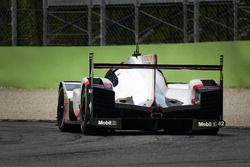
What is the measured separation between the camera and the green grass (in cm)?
2270

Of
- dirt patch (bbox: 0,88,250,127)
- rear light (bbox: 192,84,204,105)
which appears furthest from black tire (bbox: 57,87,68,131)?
dirt patch (bbox: 0,88,250,127)

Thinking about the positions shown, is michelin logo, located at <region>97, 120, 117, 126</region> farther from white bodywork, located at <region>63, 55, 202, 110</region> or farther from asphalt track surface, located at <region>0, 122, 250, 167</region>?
white bodywork, located at <region>63, 55, 202, 110</region>

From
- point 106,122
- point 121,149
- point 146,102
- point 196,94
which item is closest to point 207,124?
point 196,94

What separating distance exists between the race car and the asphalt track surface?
0.22 m

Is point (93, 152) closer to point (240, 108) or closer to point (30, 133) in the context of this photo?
point (30, 133)

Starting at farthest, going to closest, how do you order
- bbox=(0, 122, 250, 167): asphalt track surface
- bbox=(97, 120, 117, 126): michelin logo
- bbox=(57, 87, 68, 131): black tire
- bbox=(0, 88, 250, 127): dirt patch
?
bbox=(0, 88, 250, 127): dirt patch → bbox=(57, 87, 68, 131): black tire → bbox=(97, 120, 117, 126): michelin logo → bbox=(0, 122, 250, 167): asphalt track surface

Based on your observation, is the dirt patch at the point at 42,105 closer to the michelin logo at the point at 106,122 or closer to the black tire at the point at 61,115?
the black tire at the point at 61,115

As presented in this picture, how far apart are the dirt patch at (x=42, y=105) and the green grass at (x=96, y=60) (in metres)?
0.34

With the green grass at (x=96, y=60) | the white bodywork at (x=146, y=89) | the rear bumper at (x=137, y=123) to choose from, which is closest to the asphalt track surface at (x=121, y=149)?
the rear bumper at (x=137, y=123)

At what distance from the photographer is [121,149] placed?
35.0 ft

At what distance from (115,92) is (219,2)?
533 inches

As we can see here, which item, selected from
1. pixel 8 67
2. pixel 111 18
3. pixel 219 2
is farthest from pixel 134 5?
pixel 8 67

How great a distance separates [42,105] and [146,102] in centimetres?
941

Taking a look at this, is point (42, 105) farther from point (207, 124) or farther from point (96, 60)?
point (207, 124)
